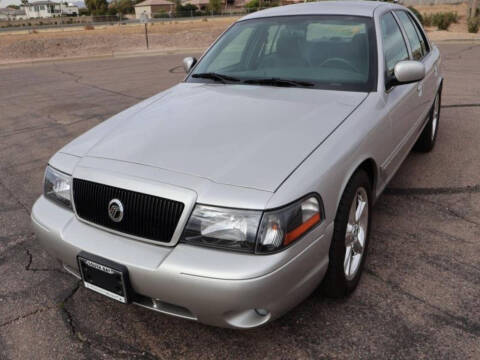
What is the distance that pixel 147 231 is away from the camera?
228 cm

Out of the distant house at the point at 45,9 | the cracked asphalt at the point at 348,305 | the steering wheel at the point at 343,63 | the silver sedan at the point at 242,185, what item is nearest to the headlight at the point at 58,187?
the silver sedan at the point at 242,185

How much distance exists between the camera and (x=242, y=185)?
2.20 meters

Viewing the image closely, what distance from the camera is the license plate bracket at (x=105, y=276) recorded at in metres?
2.21

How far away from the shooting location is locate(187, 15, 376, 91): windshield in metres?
3.36

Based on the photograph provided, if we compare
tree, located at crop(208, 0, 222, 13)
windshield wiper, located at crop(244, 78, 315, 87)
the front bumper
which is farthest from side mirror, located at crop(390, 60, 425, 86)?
tree, located at crop(208, 0, 222, 13)

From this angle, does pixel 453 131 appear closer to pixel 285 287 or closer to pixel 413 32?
pixel 413 32

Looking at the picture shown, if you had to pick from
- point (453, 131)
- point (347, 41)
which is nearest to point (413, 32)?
point (347, 41)

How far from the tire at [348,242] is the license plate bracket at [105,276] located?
107cm

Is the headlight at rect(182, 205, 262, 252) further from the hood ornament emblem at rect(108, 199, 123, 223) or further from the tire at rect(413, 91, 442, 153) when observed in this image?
the tire at rect(413, 91, 442, 153)

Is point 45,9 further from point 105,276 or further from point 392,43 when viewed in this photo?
point 105,276

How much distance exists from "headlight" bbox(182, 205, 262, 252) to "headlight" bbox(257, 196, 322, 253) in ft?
0.17

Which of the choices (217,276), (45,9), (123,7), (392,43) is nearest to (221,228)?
(217,276)

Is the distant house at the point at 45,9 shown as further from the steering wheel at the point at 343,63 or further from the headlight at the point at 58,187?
the headlight at the point at 58,187

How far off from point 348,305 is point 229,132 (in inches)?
48.6
